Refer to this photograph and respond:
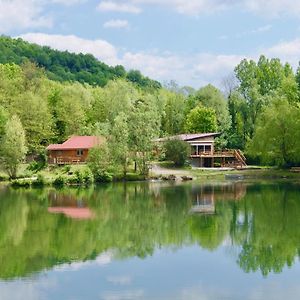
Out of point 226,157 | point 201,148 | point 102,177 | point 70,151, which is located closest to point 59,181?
point 102,177

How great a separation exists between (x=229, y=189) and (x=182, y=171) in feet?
48.8

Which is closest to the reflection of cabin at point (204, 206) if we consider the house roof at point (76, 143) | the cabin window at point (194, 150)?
the house roof at point (76, 143)

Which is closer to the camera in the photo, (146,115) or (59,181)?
(59,181)

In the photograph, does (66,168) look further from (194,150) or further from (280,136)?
(280,136)

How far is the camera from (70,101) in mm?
70250

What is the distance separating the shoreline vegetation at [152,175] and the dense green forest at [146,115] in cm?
142

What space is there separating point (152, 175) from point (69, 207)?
22323mm

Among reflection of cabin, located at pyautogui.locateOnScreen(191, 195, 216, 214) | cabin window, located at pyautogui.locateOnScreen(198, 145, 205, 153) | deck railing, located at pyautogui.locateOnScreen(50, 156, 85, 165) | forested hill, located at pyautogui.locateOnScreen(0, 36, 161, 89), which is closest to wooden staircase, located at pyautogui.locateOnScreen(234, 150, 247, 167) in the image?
cabin window, located at pyautogui.locateOnScreen(198, 145, 205, 153)

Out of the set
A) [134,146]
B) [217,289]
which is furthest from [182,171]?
[217,289]

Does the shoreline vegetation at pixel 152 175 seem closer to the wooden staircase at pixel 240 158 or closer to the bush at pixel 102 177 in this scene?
the bush at pixel 102 177

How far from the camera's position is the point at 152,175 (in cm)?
5659

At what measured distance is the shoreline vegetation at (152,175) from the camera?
5104 cm

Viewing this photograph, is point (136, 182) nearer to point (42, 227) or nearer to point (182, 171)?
point (182, 171)

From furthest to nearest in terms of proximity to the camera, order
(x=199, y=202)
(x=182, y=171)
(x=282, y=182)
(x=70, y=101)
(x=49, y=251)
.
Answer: (x=70, y=101) < (x=182, y=171) < (x=282, y=182) < (x=199, y=202) < (x=49, y=251)
